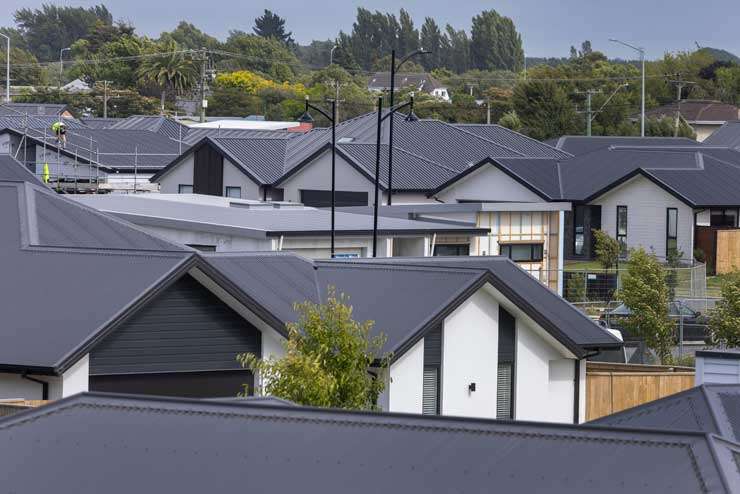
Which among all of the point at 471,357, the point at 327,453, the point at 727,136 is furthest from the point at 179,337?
the point at 727,136

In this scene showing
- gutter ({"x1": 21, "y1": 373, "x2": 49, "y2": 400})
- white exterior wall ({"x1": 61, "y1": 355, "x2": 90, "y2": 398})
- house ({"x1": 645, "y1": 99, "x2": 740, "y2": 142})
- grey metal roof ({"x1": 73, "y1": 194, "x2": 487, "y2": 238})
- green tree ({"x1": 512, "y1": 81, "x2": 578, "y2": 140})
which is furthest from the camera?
house ({"x1": 645, "y1": 99, "x2": 740, "y2": 142})

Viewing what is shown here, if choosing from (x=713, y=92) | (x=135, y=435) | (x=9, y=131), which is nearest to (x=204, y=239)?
(x=135, y=435)

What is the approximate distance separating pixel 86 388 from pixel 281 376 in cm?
381

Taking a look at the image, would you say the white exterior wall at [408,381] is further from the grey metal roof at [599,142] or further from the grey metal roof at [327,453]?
the grey metal roof at [599,142]

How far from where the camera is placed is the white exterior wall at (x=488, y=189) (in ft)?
193

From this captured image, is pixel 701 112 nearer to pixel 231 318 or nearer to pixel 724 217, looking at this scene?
pixel 724 217

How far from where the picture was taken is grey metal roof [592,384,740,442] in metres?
15.8

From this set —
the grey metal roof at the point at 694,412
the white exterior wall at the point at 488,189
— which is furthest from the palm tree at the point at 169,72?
the grey metal roof at the point at 694,412

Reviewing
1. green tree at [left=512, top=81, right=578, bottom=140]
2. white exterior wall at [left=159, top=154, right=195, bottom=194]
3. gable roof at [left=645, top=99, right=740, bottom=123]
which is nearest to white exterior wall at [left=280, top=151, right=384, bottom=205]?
white exterior wall at [left=159, top=154, right=195, bottom=194]

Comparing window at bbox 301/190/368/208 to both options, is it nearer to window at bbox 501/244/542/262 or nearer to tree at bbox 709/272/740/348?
window at bbox 501/244/542/262

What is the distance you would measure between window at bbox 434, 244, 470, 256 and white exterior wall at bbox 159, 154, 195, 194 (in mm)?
21405

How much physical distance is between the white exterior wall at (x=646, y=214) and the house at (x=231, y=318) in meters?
29.5

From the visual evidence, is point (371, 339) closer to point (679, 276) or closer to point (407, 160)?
point (679, 276)

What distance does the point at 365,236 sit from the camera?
40.0 metres
